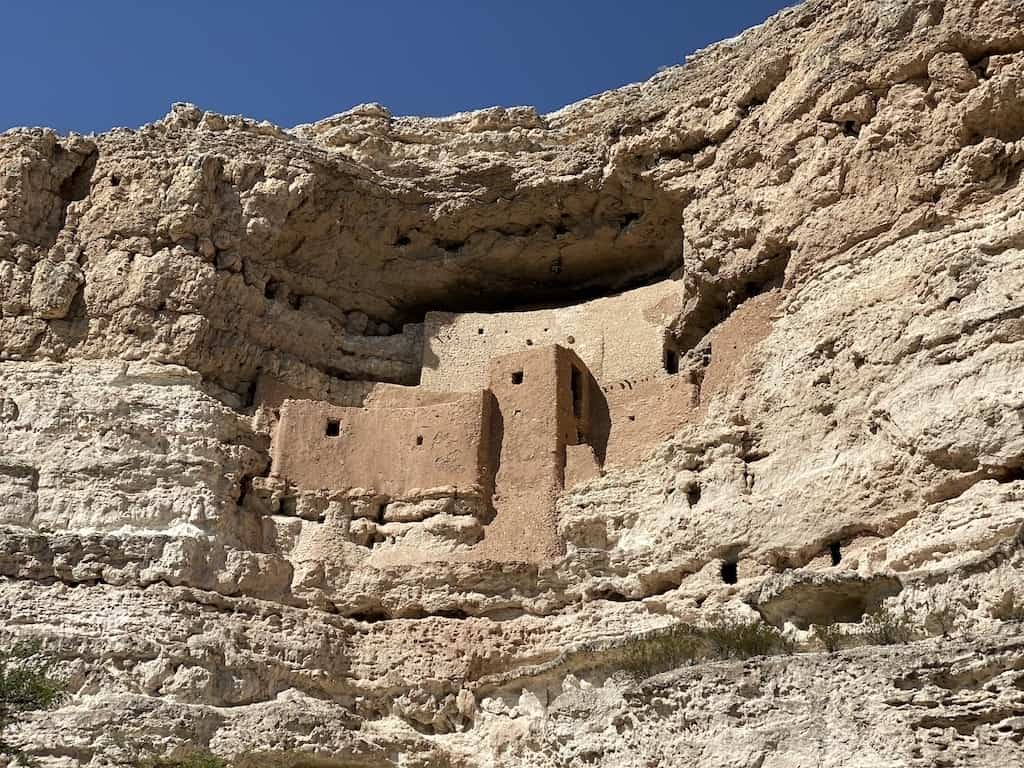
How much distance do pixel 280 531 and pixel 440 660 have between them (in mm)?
2972

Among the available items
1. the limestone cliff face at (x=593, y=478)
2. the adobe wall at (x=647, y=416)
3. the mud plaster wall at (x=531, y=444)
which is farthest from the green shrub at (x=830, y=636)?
the adobe wall at (x=647, y=416)

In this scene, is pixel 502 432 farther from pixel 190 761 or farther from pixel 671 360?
pixel 190 761

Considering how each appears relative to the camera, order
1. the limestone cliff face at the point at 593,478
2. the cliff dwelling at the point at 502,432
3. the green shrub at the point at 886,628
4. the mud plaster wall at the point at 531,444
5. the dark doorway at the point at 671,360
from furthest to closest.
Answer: the dark doorway at the point at 671,360 → the cliff dwelling at the point at 502,432 → the mud plaster wall at the point at 531,444 → the limestone cliff face at the point at 593,478 → the green shrub at the point at 886,628

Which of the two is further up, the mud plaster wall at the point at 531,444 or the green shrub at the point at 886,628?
the mud plaster wall at the point at 531,444

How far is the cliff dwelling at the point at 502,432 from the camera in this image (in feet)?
55.7

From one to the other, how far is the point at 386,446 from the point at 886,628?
27.2ft

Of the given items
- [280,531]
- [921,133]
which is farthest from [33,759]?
[921,133]

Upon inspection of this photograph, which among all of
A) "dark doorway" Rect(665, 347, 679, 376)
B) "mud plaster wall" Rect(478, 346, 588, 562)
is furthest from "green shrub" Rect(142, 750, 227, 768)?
"dark doorway" Rect(665, 347, 679, 376)

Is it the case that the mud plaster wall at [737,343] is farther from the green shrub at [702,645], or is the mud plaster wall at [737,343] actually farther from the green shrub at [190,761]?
the green shrub at [190,761]

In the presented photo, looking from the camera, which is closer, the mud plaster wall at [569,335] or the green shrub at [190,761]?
the green shrub at [190,761]

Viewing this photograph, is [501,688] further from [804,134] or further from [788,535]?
[804,134]

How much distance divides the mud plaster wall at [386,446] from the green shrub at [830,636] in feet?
19.8

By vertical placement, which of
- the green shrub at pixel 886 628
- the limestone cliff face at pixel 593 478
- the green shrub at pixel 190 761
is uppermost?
the limestone cliff face at pixel 593 478

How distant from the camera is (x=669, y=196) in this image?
1912 cm
